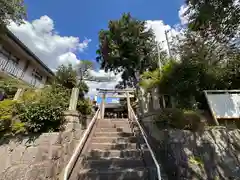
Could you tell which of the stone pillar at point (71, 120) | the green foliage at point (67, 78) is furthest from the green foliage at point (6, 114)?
the green foliage at point (67, 78)

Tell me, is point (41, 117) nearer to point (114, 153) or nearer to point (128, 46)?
point (114, 153)

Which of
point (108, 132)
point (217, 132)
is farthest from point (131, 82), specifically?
point (217, 132)

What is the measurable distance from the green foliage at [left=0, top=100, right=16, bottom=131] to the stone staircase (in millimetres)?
2359

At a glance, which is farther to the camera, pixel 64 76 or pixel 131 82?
pixel 131 82

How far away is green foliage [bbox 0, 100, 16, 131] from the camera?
4.03 m

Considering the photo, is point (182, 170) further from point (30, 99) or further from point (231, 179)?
point (30, 99)

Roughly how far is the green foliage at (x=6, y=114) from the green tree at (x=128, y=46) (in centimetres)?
1114

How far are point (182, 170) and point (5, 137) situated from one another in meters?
4.76

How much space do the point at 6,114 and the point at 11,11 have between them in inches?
195

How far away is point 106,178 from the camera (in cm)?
300

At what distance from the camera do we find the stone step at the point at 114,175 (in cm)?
301

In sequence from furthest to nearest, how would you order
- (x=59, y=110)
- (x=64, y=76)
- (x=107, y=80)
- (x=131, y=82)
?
(x=131, y=82)
(x=107, y=80)
(x=64, y=76)
(x=59, y=110)

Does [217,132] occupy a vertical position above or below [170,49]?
below

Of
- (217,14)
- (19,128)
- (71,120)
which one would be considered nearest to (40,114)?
(19,128)
